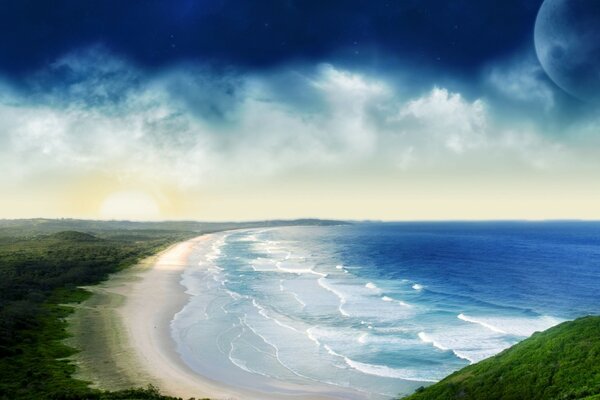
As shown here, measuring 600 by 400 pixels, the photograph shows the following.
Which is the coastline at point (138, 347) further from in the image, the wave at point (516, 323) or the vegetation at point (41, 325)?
the wave at point (516, 323)

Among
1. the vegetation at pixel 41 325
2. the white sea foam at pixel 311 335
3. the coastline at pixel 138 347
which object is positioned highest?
the vegetation at pixel 41 325

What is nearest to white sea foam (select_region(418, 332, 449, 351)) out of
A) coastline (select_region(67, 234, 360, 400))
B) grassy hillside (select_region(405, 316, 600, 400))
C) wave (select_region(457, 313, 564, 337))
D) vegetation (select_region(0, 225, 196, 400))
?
wave (select_region(457, 313, 564, 337))

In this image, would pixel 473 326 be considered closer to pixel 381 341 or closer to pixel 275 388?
pixel 381 341

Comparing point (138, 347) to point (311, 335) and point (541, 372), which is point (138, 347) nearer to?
point (311, 335)

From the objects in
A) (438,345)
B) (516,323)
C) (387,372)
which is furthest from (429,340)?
(516,323)

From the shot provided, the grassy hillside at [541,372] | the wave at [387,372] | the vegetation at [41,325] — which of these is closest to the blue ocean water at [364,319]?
the wave at [387,372]

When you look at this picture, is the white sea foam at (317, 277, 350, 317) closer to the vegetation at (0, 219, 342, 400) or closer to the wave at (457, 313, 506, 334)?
the wave at (457, 313, 506, 334)
